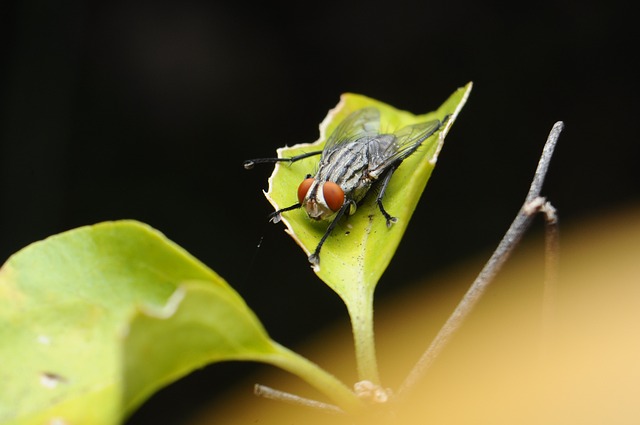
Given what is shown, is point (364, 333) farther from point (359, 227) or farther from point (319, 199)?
point (319, 199)

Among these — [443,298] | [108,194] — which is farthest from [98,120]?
[443,298]

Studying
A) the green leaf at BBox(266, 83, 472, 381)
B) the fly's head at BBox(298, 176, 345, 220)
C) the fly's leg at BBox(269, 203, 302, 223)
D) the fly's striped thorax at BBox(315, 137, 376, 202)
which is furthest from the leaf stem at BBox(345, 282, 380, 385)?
the fly's striped thorax at BBox(315, 137, 376, 202)

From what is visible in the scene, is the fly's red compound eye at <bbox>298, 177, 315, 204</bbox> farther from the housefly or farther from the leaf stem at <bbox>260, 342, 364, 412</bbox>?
the leaf stem at <bbox>260, 342, 364, 412</bbox>

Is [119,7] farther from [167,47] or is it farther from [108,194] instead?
[108,194]

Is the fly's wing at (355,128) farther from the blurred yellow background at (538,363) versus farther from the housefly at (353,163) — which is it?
the blurred yellow background at (538,363)

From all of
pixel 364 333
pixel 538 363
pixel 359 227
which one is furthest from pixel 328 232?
pixel 538 363

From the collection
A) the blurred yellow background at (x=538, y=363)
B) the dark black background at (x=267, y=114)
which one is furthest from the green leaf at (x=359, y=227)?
the dark black background at (x=267, y=114)

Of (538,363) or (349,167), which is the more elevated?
(538,363)
